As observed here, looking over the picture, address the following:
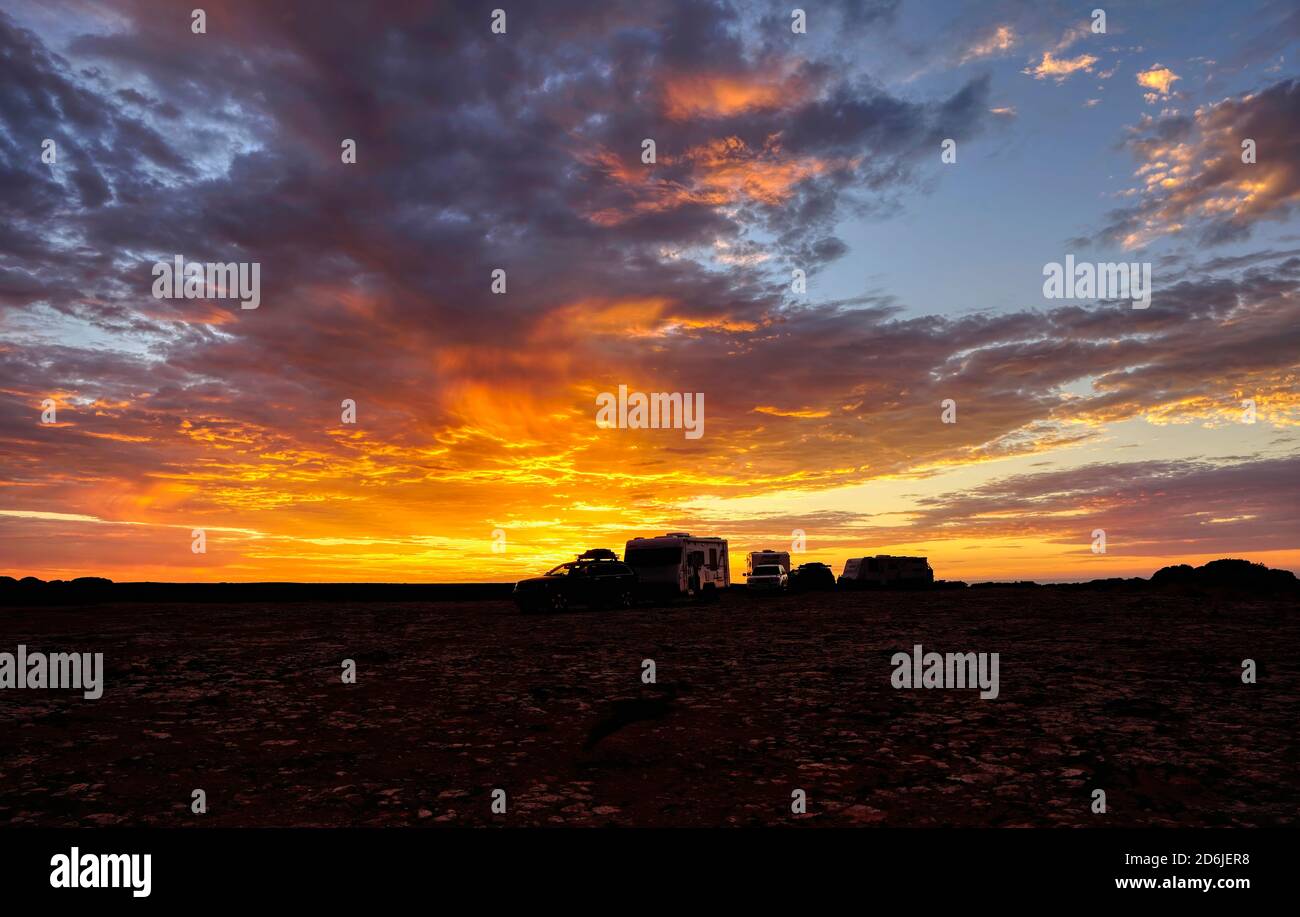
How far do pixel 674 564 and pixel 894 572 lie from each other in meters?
27.5

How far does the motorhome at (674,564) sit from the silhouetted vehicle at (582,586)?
124 cm

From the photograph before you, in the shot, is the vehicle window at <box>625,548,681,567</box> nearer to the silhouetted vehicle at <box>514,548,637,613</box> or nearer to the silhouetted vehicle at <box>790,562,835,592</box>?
the silhouetted vehicle at <box>514,548,637,613</box>

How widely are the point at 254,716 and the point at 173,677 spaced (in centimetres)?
347

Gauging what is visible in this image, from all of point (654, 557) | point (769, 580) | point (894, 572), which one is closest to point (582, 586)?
point (654, 557)

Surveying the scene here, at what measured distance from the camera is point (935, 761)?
598cm

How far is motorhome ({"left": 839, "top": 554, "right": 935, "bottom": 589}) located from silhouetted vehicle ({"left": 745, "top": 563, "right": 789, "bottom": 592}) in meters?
11.2

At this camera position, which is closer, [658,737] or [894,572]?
[658,737]

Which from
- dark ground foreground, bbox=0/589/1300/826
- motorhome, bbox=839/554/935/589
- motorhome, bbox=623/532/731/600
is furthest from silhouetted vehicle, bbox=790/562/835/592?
dark ground foreground, bbox=0/589/1300/826

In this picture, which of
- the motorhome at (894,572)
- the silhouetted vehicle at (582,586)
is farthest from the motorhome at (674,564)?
the motorhome at (894,572)

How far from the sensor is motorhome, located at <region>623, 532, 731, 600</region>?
1161 inches

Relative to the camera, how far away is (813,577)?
56969mm

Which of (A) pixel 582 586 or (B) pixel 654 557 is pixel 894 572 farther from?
(A) pixel 582 586

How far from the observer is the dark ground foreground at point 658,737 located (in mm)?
5035
